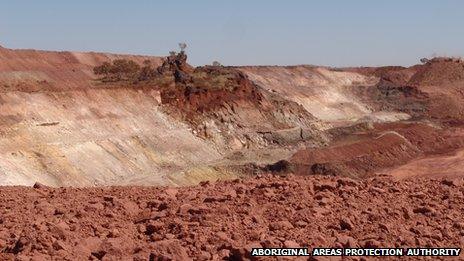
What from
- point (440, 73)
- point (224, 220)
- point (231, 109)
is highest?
point (440, 73)

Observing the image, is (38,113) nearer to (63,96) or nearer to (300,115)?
(63,96)

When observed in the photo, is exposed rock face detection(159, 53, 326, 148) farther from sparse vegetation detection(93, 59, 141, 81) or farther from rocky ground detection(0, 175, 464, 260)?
rocky ground detection(0, 175, 464, 260)

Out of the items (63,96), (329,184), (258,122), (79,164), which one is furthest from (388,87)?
(329,184)

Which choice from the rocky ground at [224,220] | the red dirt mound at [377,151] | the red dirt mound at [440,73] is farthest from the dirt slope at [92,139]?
the red dirt mound at [440,73]

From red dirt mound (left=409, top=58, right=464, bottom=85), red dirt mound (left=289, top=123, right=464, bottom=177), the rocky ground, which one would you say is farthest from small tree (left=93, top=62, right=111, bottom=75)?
the rocky ground

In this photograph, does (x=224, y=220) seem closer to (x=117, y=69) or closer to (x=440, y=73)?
(x=117, y=69)

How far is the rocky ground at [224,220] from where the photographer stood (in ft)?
25.5

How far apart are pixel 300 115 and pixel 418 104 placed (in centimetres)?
2420

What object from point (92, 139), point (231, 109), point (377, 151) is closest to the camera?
point (92, 139)

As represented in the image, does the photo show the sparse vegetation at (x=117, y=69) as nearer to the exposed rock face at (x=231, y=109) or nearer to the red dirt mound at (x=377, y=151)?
the exposed rock face at (x=231, y=109)

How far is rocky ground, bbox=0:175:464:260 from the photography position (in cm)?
777

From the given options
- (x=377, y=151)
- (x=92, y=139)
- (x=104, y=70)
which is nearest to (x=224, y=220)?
(x=92, y=139)

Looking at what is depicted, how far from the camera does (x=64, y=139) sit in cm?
3014

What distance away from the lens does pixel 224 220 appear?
8562 millimetres
